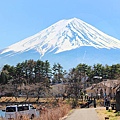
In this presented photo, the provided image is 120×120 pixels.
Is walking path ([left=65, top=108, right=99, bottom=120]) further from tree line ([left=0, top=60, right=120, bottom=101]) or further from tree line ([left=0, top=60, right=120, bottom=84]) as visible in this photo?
tree line ([left=0, top=60, right=120, bottom=84])

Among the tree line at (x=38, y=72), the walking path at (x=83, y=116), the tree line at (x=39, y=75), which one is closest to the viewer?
the walking path at (x=83, y=116)

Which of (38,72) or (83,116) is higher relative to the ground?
(38,72)

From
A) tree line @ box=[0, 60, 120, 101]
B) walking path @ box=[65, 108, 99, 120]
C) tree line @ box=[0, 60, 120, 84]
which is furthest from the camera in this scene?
tree line @ box=[0, 60, 120, 84]

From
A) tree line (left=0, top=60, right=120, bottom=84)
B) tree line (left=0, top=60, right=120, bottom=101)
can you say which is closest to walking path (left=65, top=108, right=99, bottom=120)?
tree line (left=0, top=60, right=120, bottom=101)

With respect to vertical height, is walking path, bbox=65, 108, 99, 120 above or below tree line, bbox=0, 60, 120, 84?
below

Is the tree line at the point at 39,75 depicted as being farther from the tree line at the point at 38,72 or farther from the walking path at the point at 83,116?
the walking path at the point at 83,116

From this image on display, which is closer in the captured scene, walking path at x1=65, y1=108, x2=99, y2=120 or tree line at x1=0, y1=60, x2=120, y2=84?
walking path at x1=65, y1=108, x2=99, y2=120

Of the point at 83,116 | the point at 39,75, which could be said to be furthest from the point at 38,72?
the point at 83,116

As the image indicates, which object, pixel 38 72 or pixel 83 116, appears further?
pixel 38 72

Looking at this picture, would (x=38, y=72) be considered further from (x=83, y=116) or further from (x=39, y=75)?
(x=83, y=116)

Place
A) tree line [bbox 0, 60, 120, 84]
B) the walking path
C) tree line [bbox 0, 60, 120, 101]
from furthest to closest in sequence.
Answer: tree line [bbox 0, 60, 120, 84] < tree line [bbox 0, 60, 120, 101] < the walking path

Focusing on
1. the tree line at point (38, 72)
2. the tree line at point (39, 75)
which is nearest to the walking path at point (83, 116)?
the tree line at point (39, 75)

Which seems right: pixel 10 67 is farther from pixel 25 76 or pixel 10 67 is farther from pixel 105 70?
pixel 105 70

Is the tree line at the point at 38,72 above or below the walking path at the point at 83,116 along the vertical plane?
above
